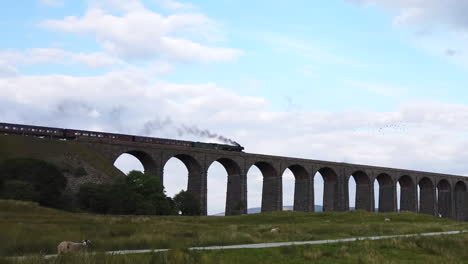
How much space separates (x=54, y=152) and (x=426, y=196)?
93491 mm

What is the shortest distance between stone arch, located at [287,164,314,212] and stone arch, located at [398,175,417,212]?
31.4 m

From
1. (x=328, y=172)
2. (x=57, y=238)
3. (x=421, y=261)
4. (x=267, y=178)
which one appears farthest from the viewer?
(x=328, y=172)

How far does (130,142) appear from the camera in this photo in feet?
225

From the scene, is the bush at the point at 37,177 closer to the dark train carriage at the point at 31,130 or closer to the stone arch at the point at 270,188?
the dark train carriage at the point at 31,130

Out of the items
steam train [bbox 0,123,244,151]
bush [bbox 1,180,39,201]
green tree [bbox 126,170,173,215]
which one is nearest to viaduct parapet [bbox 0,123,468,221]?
steam train [bbox 0,123,244,151]

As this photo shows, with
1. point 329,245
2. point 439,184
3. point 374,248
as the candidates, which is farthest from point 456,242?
point 439,184

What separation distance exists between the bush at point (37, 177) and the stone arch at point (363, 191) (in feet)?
215

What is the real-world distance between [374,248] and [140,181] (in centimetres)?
4598

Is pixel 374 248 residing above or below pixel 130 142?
A: below

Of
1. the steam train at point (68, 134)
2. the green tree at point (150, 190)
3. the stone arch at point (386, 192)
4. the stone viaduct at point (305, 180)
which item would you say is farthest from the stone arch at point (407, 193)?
the green tree at point (150, 190)

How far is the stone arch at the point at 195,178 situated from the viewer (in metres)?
75.2

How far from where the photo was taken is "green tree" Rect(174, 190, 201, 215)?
7056 centimetres

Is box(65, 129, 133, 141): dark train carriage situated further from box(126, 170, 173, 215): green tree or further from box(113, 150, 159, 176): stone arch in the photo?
box(126, 170, 173, 215): green tree

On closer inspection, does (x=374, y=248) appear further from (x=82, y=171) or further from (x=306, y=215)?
(x=82, y=171)
